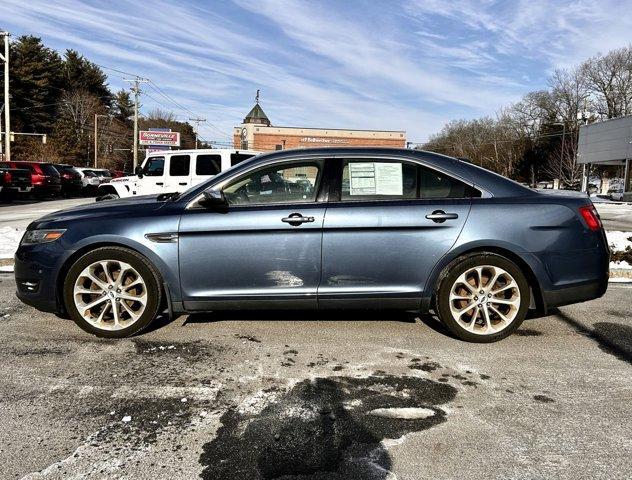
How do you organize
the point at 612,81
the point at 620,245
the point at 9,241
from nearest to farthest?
1. the point at 620,245
2. the point at 9,241
3. the point at 612,81

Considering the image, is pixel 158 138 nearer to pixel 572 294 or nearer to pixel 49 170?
pixel 49 170

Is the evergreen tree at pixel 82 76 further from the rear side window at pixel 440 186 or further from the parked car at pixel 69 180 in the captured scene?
the rear side window at pixel 440 186

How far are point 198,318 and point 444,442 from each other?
2897 mm

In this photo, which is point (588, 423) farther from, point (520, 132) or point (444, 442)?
point (520, 132)

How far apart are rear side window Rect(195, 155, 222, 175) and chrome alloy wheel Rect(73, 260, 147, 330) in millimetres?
9164

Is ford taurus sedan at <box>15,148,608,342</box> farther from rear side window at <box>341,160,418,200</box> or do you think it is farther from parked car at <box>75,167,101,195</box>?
parked car at <box>75,167,101,195</box>

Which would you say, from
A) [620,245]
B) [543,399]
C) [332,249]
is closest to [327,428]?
[543,399]

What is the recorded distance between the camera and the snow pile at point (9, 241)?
8066 millimetres

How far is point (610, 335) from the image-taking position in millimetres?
4477

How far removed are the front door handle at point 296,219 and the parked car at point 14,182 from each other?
22892mm

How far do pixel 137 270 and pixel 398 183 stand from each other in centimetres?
234

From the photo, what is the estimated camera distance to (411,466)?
242 cm

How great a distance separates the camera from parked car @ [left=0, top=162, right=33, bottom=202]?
22.3m

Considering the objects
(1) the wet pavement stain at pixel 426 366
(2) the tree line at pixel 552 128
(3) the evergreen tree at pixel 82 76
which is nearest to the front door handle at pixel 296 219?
(1) the wet pavement stain at pixel 426 366
